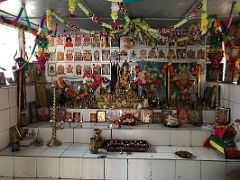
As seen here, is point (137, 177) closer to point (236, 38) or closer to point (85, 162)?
point (85, 162)

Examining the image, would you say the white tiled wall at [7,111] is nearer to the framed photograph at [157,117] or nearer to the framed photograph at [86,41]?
the framed photograph at [86,41]

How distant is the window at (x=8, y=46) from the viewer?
3068mm

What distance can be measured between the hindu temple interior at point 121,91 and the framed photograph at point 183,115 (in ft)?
0.05

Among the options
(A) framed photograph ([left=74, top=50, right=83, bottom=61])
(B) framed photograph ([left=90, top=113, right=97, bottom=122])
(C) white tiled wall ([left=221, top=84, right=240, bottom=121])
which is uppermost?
(A) framed photograph ([left=74, top=50, right=83, bottom=61])

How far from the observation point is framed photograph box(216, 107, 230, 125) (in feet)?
10.2

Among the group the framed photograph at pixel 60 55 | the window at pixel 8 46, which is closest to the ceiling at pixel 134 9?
the window at pixel 8 46

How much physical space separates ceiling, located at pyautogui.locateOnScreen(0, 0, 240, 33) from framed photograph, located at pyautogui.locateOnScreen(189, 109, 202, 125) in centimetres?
122

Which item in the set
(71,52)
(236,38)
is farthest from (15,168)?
(236,38)

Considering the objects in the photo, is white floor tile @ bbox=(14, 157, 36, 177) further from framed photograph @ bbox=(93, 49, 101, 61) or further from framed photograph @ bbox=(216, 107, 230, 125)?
framed photograph @ bbox=(216, 107, 230, 125)

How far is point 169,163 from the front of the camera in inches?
98.0

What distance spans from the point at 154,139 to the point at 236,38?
5.55 ft

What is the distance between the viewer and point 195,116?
3.40 meters

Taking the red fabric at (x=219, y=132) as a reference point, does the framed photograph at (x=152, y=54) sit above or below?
above

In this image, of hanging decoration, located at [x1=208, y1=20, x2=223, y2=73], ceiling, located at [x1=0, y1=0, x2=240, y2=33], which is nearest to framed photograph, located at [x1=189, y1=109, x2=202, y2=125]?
hanging decoration, located at [x1=208, y1=20, x2=223, y2=73]
